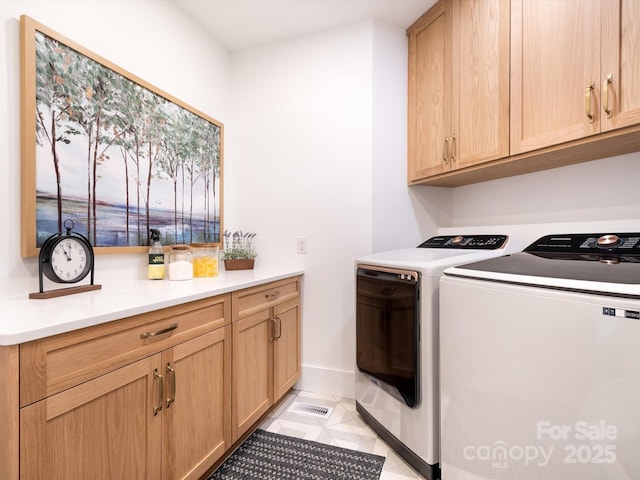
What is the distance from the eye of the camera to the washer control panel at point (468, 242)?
1.91 metres

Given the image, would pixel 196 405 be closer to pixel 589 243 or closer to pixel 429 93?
pixel 589 243

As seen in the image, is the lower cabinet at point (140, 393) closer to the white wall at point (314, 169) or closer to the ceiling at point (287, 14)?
the white wall at point (314, 169)

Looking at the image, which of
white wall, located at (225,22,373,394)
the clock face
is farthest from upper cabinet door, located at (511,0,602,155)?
the clock face

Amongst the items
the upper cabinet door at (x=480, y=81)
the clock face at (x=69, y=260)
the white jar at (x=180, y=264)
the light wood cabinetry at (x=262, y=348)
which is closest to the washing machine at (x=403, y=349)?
the light wood cabinetry at (x=262, y=348)

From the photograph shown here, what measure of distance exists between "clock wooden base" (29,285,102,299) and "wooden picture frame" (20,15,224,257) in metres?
0.17

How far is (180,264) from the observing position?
5.63 ft

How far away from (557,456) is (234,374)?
4.11 feet

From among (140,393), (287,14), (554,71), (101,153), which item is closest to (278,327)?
(140,393)

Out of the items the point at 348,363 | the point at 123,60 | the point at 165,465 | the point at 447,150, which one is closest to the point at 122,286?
the point at 165,465

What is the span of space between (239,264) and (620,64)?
212 cm

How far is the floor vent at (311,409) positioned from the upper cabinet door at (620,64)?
199cm

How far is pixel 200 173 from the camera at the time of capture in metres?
2.13

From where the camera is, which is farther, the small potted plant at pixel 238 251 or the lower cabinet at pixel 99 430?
the small potted plant at pixel 238 251

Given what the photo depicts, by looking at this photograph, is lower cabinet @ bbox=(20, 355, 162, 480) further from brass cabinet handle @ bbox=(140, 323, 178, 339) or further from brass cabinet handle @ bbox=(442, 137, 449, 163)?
brass cabinet handle @ bbox=(442, 137, 449, 163)
